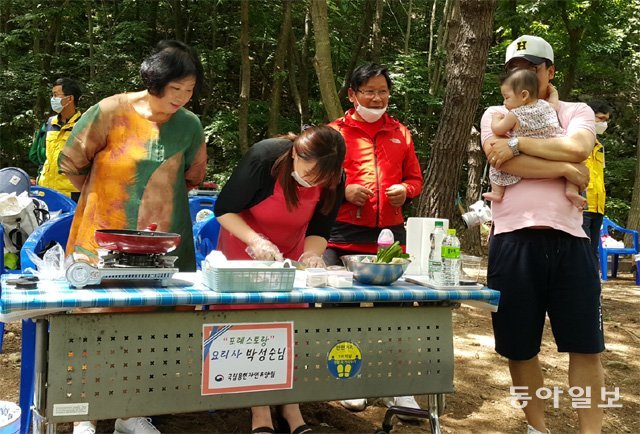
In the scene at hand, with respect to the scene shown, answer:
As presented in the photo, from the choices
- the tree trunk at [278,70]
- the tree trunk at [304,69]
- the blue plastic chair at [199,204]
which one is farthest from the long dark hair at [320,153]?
the tree trunk at [304,69]

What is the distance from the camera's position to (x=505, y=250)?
2.68 meters

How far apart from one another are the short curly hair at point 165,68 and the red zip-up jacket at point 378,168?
91cm

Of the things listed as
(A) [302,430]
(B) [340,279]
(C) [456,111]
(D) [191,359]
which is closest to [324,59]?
(C) [456,111]

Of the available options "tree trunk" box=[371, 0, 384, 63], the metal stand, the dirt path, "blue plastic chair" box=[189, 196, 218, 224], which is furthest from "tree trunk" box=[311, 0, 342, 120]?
"tree trunk" box=[371, 0, 384, 63]

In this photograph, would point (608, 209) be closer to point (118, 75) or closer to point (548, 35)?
point (548, 35)

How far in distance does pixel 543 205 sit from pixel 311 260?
101 centimetres

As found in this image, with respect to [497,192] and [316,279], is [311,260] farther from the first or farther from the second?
[497,192]

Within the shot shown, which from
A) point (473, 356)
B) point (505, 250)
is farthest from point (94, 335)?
point (473, 356)

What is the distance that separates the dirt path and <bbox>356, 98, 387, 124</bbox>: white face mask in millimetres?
1555

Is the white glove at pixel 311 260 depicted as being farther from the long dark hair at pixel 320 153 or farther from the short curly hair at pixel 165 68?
the short curly hair at pixel 165 68

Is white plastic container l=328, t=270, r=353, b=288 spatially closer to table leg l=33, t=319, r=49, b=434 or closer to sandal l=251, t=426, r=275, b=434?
sandal l=251, t=426, r=275, b=434

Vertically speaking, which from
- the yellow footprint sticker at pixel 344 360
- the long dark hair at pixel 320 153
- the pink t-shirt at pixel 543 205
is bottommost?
the yellow footprint sticker at pixel 344 360

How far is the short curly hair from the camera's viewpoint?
102 inches

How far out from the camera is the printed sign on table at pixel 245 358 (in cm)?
217
